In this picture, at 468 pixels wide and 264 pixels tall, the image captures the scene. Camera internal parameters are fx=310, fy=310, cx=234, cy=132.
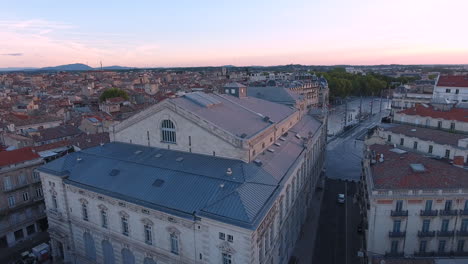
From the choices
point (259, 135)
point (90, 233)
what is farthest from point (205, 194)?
point (90, 233)

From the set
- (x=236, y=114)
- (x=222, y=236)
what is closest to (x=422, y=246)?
(x=222, y=236)

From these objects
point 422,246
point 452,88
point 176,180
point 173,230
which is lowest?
point 422,246

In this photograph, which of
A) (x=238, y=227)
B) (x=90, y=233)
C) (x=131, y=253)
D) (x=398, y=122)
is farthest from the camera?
(x=398, y=122)

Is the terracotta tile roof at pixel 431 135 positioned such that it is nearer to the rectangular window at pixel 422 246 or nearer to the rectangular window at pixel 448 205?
the rectangular window at pixel 448 205

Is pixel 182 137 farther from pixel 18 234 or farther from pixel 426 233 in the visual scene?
pixel 18 234

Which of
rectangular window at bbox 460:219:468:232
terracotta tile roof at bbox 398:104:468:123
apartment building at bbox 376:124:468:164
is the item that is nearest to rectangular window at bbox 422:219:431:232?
rectangular window at bbox 460:219:468:232

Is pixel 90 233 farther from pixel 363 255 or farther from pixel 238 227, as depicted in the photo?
pixel 363 255

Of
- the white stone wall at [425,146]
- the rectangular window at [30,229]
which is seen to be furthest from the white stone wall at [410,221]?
the rectangular window at [30,229]
